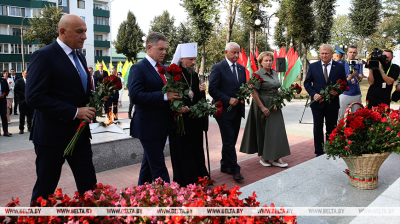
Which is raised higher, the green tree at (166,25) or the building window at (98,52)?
the green tree at (166,25)

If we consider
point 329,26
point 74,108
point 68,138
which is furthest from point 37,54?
point 329,26

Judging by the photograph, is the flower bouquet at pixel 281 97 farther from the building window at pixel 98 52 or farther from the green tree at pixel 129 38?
Answer: the building window at pixel 98 52

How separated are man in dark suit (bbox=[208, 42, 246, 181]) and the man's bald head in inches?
96.2

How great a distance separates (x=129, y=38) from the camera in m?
55.4

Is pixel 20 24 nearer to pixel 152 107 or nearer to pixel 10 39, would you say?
pixel 10 39

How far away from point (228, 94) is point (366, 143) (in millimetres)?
2162

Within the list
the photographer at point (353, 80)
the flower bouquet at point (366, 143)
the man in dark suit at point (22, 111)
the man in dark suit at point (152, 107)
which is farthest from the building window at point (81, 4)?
the flower bouquet at point (366, 143)

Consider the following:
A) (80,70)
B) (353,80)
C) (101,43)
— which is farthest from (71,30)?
(101,43)

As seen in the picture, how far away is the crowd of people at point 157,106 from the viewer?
8.60ft

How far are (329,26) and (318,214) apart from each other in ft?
152

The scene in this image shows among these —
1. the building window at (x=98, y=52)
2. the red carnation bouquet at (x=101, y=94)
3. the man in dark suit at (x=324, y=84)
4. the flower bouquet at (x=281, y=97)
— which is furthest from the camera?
the building window at (x=98, y=52)

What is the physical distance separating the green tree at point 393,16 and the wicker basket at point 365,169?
1850 inches

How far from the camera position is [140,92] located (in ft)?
11.0

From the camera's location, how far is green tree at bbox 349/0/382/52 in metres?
44.5
